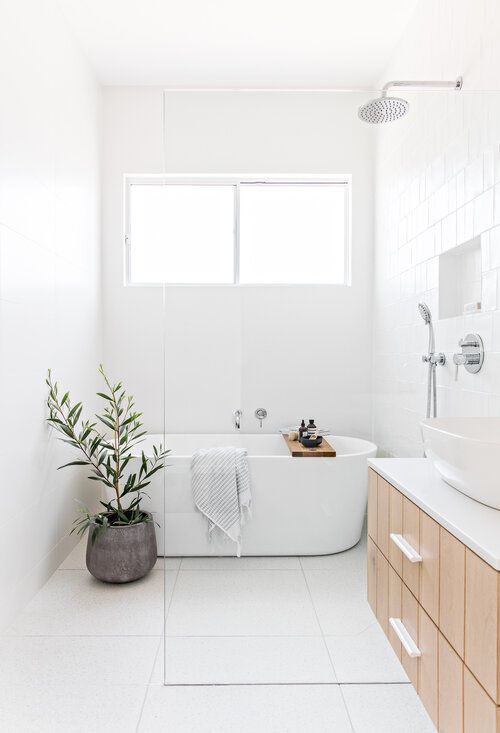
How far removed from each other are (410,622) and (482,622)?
471 millimetres

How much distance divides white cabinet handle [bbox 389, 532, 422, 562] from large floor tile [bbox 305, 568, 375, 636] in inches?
30.0

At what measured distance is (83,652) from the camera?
2.14m

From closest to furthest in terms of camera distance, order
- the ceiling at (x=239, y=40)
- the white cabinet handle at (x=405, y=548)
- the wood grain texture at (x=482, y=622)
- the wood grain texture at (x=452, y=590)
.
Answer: the wood grain texture at (x=482, y=622) < the wood grain texture at (x=452, y=590) < the white cabinet handle at (x=405, y=548) < the ceiling at (x=239, y=40)

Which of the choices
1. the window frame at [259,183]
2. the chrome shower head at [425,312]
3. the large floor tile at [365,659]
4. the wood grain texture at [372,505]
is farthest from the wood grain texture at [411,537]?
the window frame at [259,183]

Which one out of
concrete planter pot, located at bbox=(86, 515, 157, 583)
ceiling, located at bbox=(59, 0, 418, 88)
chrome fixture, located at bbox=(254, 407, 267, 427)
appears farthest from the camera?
ceiling, located at bbox=(59, 0, 418, 88)

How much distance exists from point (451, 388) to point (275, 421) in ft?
2.36

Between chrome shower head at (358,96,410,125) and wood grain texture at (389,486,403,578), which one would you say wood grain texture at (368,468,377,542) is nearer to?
wood grain texture at (389,486,403,578)

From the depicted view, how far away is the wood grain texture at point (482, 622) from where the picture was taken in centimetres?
101

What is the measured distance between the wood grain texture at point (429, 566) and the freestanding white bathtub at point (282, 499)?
674 mm

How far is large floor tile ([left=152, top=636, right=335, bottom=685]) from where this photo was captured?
1939 mm

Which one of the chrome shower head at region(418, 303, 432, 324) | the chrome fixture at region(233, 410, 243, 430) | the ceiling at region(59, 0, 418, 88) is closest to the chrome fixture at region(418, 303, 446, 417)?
the chrome shower head at region(418, 303, 432, 324)

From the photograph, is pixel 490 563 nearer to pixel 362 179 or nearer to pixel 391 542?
pixel 391 542

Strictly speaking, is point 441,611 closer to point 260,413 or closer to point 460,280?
point 260,413

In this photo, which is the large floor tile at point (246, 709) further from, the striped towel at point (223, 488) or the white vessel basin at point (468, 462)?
the white vessel basin at point (468, 462)
